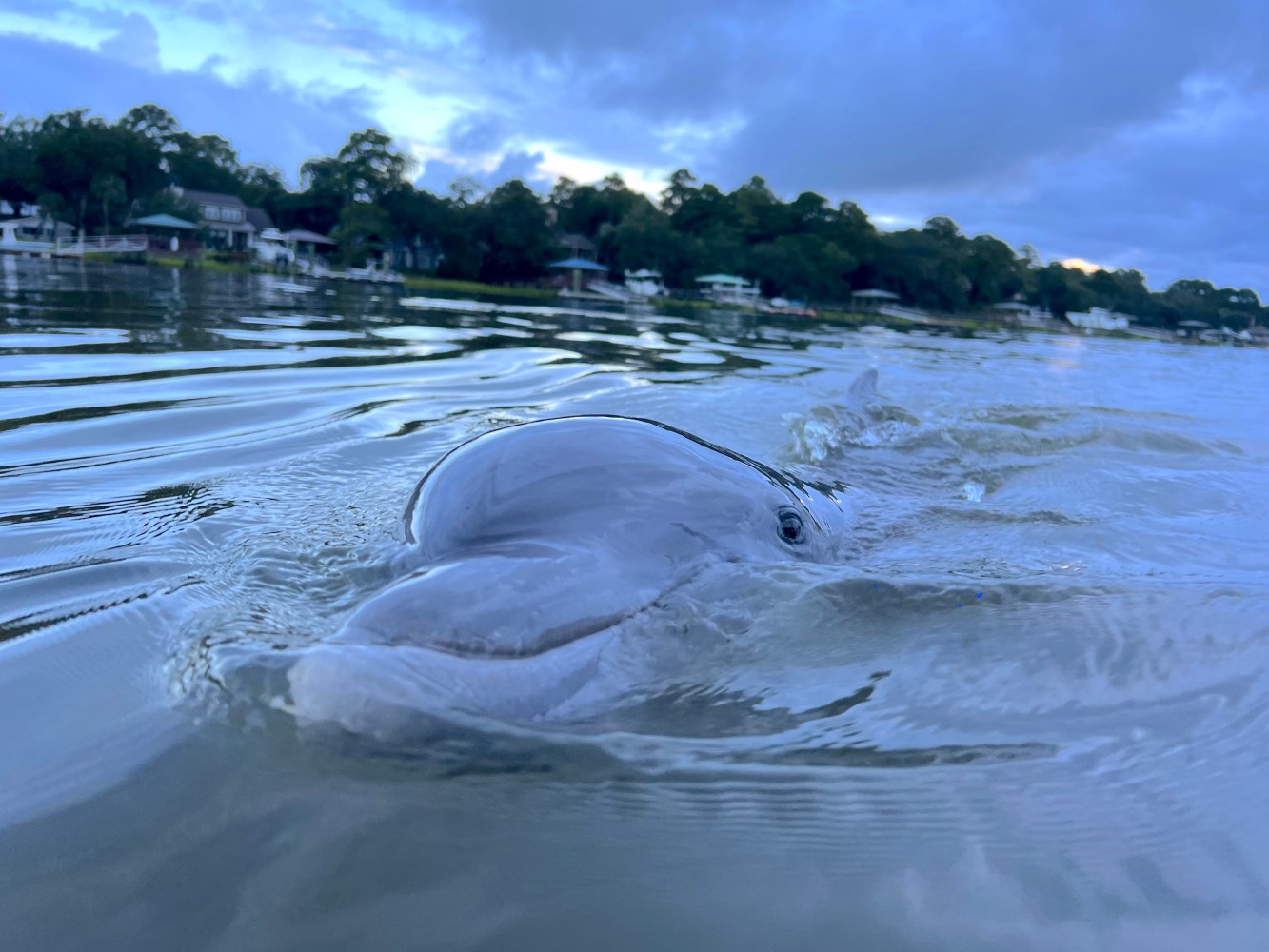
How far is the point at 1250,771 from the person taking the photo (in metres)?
1.75

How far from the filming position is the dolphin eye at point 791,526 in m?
2.83

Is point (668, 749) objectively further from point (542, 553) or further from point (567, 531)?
point (567, 531)

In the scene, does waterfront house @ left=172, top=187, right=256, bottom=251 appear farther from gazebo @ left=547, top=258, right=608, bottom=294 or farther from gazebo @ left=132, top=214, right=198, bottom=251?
gazebo @ left=547, top=258, right=608, bottom=294

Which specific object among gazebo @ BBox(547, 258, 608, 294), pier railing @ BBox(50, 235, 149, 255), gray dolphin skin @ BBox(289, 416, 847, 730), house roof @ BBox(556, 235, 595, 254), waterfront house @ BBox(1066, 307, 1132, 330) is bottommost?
gray dolphin skin @ BBox(289, 416, 847, 730)

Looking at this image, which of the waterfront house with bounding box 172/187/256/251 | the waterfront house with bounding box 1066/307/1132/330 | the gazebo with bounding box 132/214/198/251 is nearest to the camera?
the gazebo with bounding box 132/214/198/251

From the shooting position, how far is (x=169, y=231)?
60.1m

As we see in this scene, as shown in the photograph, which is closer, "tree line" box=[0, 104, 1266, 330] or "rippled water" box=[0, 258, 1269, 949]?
"rippled water" box=[0, 258, 1269, 949]

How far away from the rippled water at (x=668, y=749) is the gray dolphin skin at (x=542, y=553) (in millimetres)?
91

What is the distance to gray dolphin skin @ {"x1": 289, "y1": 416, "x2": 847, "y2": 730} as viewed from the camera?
1724 mm

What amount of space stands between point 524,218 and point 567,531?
56.2 m

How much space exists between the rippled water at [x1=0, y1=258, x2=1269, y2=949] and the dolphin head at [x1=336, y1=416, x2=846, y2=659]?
0.14m

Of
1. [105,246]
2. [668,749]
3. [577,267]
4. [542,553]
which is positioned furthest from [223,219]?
[668,749]

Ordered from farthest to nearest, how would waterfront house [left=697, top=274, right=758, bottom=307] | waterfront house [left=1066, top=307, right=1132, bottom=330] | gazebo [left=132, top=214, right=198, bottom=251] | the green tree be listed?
waterfront house [left=1066, top=307, right=1132, bottom=330]
the green tree
waterfront house [left=697, top=274, right=758, bottom=307]
gazebo [left=132, top=214, right=198, bottom=251]

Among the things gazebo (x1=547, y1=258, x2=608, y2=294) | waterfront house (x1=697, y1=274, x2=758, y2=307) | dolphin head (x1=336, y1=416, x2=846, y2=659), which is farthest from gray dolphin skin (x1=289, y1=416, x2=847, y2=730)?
gazebo (x1=547, y1=258, x2=608, y2=294)
